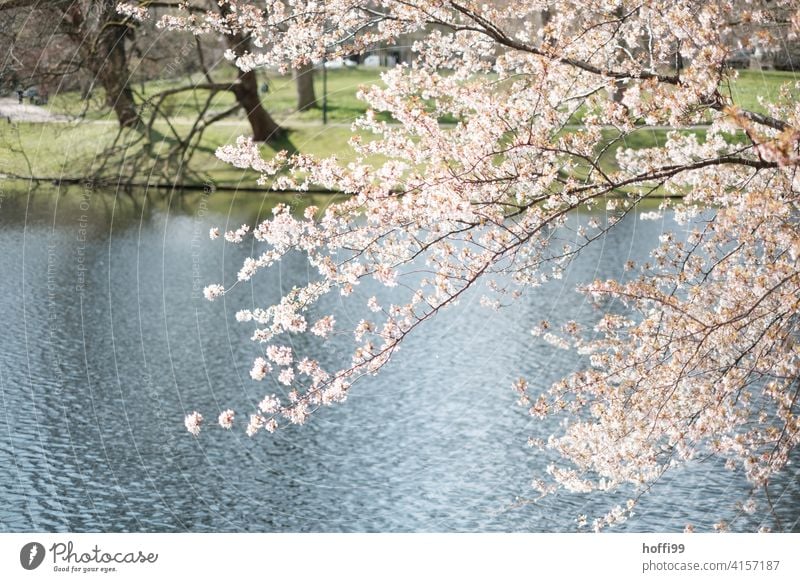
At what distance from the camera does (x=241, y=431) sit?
1602 cm

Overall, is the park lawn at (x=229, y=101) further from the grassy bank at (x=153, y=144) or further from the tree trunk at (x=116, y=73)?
the tree trunk at (x=116, y=73)

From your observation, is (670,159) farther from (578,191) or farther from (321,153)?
(321,153)

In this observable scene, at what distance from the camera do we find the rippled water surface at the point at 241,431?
43.9ft

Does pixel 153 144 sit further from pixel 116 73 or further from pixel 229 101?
pixel 229 101

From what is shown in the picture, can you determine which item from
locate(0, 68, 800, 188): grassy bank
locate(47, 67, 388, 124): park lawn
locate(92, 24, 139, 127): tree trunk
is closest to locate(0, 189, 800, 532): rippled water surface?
locate(0, 68, 800, 188): grassy bank

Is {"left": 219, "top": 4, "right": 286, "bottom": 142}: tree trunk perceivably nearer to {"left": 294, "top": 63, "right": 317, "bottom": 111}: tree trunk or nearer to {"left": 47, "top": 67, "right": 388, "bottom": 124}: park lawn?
{"left": 47, "top": 67, "right": 388, "bottom": 124}: park lawn
